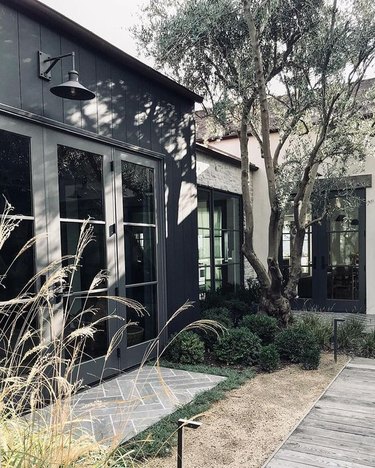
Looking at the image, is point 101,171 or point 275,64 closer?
point 101,171

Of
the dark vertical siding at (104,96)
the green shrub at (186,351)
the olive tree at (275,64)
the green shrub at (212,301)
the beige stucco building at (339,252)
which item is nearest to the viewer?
the dark vertical siding at (104,96)

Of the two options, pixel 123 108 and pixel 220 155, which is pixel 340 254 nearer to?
pixel 220 155

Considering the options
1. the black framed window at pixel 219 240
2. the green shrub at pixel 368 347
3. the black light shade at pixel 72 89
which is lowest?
the green shrub at pixel 368 347

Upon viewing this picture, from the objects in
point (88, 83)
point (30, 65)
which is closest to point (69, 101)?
point (88, 83)

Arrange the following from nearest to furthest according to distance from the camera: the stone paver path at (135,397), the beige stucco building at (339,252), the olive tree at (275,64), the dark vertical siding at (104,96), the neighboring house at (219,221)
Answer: the stone paver path at (135,397) < the dark vertical siding at (104,96) < the olive tree at (275,64) < the neighboring house at (219,221) < the beige stucco building at (339,252)

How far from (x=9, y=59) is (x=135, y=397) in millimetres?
2947

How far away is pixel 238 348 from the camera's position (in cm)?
464

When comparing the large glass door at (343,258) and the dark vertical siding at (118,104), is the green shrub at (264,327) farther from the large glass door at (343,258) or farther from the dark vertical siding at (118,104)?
the large glass door at (343,258)

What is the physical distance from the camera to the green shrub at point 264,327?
16.8ft

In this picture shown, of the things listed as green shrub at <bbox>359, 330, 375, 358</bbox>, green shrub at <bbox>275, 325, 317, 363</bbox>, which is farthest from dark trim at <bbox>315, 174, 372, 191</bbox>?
green shrub at <bbox>275, 325, 317, 363</bbox>

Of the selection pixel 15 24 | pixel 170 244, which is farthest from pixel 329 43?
pixel 15 24

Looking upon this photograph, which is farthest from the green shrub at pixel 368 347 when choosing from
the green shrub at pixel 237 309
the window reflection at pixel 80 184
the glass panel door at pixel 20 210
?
the glass panel door at pixel 20 210

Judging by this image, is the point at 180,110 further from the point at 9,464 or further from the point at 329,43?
the point at 9,464

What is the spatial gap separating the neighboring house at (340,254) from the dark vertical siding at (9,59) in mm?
4745
